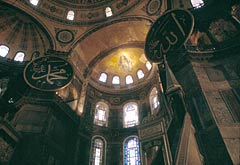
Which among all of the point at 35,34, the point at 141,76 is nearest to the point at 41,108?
the point at 35,34

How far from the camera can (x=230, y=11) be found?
945 cm

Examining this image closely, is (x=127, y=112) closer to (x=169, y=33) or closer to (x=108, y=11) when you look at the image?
(x=169, y=33)

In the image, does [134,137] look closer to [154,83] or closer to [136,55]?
[154,83]

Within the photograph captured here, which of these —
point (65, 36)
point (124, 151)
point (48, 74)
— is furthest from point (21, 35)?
point (124, 151)

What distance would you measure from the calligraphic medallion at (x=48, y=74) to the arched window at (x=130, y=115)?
5888 mm

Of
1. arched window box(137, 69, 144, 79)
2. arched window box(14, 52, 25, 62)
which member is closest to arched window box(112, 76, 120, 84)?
arched window box(137, 69, 144, 79)

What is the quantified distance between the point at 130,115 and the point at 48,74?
23.6 feet

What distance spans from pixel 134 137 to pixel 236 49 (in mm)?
8661

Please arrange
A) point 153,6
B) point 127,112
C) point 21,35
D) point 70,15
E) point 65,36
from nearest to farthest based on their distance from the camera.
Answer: point 153,6 → point 127,112 → point 21,35 → point 65,36 → point 70,15

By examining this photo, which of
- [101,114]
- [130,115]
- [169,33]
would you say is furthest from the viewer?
[101,114]

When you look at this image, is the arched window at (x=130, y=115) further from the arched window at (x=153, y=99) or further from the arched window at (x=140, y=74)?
the arched window at (x=140, y=74)

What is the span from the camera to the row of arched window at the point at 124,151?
40.6 ft

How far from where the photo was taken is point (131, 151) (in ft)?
42.3

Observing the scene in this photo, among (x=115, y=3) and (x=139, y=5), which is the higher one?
(x=115, y=3)
